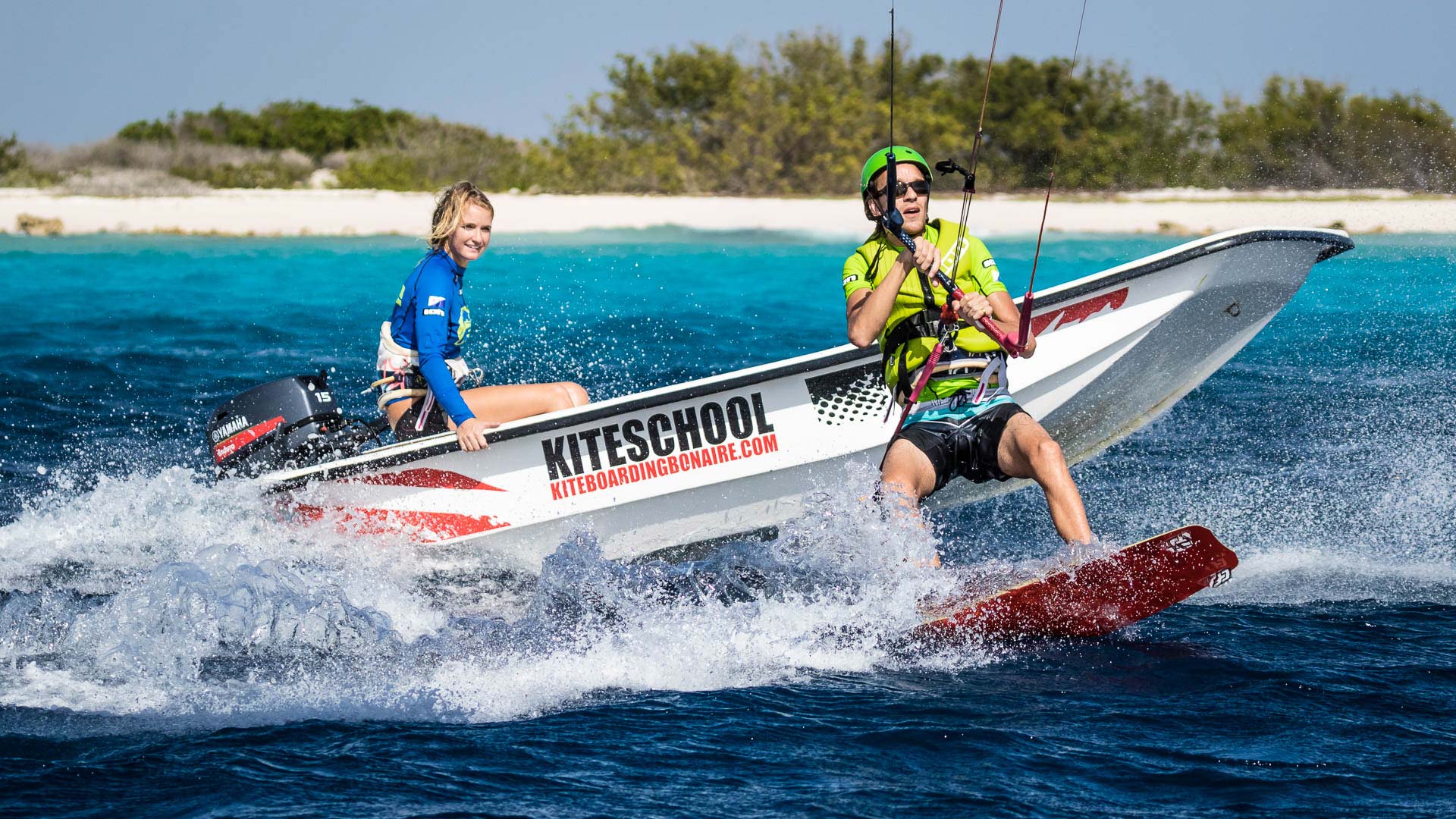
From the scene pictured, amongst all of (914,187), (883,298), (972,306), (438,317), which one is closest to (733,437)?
(438,317)

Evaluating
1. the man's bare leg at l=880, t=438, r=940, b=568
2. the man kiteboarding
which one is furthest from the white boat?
the man's bare leg at l=880, t=438, r=940, b=568

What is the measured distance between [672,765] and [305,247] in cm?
2489

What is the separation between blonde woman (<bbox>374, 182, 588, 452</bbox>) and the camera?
5.51 metres

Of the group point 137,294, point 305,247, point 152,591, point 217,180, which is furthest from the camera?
point 217,180

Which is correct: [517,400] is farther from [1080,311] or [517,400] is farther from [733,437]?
[1080,311]

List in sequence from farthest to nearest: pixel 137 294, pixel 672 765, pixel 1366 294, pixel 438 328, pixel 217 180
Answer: pixel 217 180
pixel 137 294
pixel 1366 294
pixel 438 328
pixel 672 765

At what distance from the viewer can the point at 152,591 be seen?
4746 millimetres

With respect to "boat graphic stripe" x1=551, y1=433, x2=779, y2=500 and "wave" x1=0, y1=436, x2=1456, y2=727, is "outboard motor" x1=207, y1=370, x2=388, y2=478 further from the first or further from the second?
"boat graphic stripe" x1=551, y1=433, x2=779, y2=500

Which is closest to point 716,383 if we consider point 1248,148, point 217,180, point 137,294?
point 137,294

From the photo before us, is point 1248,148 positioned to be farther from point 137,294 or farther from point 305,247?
point 137,294

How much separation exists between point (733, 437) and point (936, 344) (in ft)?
5.02

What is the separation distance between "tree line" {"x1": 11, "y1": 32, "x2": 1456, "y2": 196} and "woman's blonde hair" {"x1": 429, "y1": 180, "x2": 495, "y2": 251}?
25.1 m

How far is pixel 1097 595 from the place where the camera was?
482cm

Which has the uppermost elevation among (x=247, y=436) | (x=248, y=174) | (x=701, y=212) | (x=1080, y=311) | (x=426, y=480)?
(x=248, y=174)
